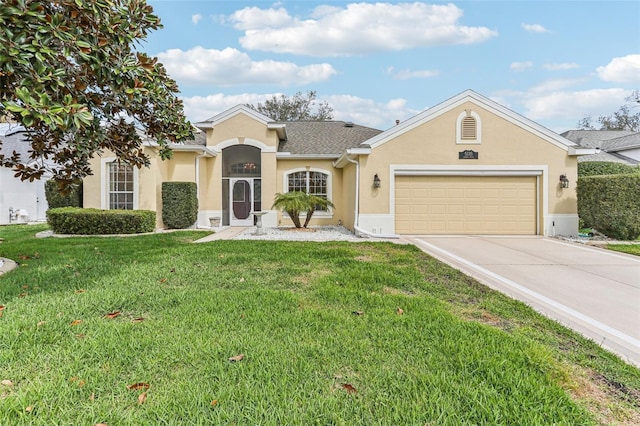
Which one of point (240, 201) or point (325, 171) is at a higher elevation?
point (325, 171)

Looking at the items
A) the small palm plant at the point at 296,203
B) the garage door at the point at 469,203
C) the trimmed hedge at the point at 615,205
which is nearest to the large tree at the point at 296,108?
the small palm plant at the point at 296,203

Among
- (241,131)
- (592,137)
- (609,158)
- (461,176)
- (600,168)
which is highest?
(592,137)

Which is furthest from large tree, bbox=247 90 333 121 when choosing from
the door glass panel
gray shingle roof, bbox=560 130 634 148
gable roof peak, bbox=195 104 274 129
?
gray shingle roof, bbox=560 130 634 148

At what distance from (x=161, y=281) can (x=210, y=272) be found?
0.86m

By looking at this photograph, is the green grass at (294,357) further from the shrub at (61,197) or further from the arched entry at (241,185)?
the arched entry at (241,185)

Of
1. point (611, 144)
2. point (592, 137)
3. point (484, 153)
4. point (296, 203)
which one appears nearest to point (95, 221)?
point (296, 203)

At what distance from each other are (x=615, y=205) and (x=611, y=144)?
1955cm

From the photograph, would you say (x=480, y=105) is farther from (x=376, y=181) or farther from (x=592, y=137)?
(x=592, y=137)

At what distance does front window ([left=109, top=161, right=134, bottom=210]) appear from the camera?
13.9 meters

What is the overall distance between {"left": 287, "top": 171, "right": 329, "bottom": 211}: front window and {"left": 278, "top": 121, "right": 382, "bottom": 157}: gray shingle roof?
99cm

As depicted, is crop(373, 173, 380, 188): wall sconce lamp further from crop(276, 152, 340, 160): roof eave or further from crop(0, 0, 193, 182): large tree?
crop(0, 0, 193, 182): large tree

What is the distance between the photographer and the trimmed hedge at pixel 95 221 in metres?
12.3

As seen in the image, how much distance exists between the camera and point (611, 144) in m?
25.3

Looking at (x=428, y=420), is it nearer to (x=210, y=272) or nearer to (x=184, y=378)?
(x=184, y=378)
